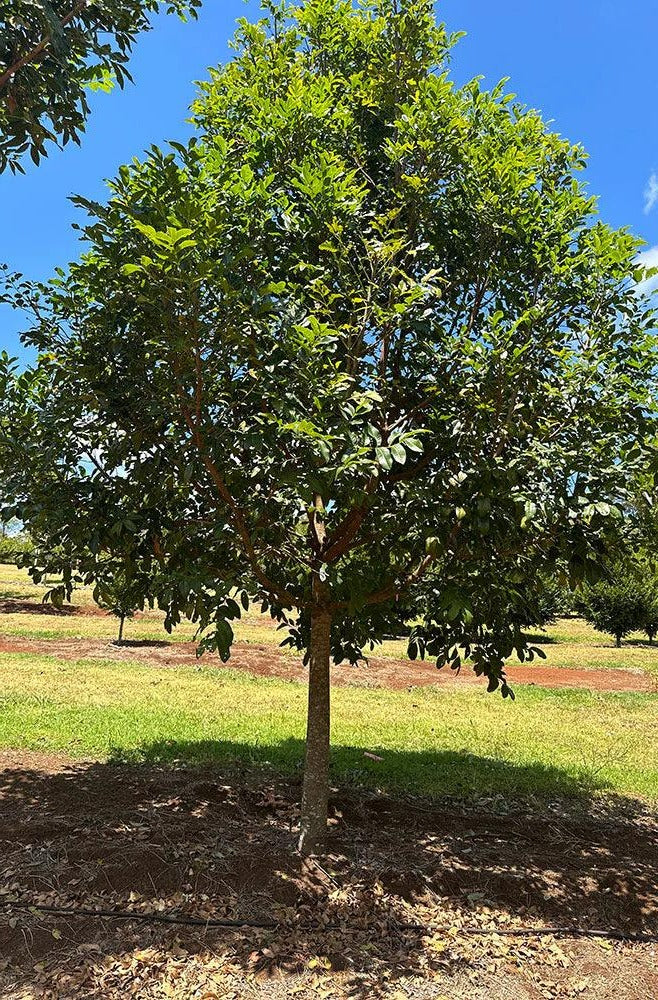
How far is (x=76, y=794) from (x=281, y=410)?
5408 millimetres

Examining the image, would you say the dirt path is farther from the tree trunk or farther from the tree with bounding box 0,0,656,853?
the tree with bounding box 0,0,656,853

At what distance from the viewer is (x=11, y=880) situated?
200 inches

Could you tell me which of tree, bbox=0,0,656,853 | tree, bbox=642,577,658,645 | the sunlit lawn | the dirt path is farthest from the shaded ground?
tree, bbox=642,577,658,645

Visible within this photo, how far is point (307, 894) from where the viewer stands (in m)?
5.18

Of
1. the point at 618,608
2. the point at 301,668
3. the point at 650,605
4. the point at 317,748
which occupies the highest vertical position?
the point at 650,605

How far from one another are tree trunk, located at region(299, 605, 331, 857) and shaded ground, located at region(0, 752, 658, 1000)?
224 mm

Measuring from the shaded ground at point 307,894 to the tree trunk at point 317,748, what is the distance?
224mm

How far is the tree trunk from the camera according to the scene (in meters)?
5.96

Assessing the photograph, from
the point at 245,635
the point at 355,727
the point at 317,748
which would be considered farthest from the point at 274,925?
the point at 245,635

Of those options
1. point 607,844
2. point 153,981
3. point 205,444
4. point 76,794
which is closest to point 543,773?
point 607,844

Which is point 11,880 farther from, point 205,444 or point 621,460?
point 621,460

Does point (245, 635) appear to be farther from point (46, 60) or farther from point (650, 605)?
point (46, 60)

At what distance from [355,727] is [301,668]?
7788 millimetres

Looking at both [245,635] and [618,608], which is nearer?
[245,635]
